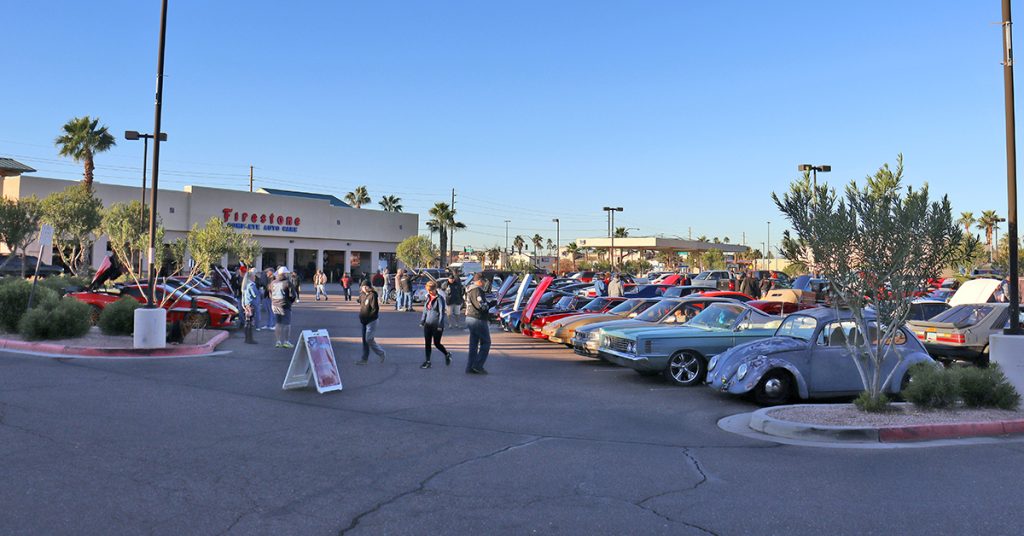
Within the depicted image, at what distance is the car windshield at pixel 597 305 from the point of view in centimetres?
1859

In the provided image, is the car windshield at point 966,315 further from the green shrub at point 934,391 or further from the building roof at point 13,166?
the building roof at point 13,166

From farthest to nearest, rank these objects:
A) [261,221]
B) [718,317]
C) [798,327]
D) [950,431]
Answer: [261,221]
[718,317]
[798,327]
[950,431]

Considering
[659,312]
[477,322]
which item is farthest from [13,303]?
[659,312]

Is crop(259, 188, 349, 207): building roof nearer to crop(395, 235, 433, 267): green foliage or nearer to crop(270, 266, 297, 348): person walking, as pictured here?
crop(395, 235, 433, 267): green foliage

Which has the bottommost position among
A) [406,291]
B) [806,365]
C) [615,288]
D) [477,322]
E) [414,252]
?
A: [806,365]

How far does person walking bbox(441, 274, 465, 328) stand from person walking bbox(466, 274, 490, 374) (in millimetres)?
1770

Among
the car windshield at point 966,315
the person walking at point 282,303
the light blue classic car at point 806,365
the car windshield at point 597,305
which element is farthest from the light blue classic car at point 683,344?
the person walking at point 282,303

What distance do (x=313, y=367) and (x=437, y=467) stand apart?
412cm

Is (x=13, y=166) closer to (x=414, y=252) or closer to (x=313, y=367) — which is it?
(x=414, y=252)

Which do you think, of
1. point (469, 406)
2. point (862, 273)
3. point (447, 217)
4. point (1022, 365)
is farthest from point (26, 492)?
point (447, 217)

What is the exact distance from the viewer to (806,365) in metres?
10.3

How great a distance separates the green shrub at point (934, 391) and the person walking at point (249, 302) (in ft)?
41.0

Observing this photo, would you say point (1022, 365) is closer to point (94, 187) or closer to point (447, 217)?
point (94, 187)

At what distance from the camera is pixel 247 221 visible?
5309cm
